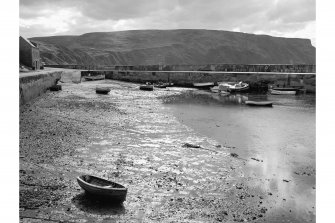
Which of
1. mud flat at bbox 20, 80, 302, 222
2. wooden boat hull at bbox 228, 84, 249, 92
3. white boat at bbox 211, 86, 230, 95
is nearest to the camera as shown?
mud flat at bbox 20, 80, 302, 222

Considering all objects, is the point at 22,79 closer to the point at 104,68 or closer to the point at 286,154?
the point at 286,154

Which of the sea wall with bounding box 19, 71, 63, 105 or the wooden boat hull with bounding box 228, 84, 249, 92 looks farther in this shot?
the wooden boat hull with bounding box 228, 84, 249, 92

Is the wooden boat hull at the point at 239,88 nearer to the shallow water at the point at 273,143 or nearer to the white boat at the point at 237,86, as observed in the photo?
the white boat at the point at 237,86

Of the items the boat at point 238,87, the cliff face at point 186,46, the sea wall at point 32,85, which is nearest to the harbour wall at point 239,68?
the boat at point 238,87

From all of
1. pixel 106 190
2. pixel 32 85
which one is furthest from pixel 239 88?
pixel 106 190

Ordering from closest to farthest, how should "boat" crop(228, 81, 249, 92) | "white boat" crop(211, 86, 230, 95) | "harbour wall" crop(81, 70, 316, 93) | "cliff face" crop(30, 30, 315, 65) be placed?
1. "white boat" crop(211, 86, 230, 95)
2. "boat" crop(228, 81, 249, 92)
3. "harbour wall" crop(81, 70, 316, 93)
4. "cliff face" crop(30, 30, 315, 65)

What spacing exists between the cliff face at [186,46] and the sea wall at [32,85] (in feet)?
285

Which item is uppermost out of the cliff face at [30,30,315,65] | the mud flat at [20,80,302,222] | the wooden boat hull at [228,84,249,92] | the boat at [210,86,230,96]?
the cliff face at [30,30,315,65]

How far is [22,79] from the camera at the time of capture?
24.6 meters

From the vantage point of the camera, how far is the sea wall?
24733mm

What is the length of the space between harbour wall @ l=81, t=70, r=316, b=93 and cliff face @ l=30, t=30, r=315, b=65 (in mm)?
66447

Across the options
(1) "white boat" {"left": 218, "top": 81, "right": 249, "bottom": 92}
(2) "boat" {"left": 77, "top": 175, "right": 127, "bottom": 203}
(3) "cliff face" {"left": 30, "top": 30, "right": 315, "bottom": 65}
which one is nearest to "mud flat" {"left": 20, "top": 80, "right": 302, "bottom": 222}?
(2) "boat" {"left": 77, "top": 175, "right": 127, "bottom": 203}

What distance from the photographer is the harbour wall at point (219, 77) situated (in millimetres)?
45688

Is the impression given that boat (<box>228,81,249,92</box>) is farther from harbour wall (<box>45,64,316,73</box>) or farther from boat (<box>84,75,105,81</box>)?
boat (<box>84,75,105,81</box>)
